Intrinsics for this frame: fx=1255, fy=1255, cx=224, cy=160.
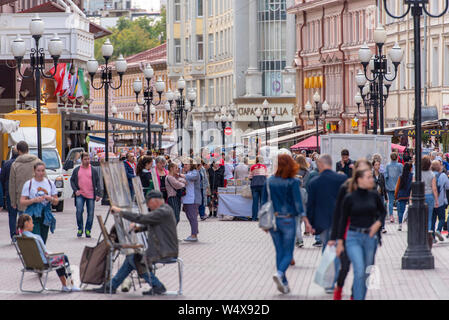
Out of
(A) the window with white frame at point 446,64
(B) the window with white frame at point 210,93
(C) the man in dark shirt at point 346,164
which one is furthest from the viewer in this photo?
(B) the window with white frame at point 210,93

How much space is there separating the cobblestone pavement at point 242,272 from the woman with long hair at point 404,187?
0.62m

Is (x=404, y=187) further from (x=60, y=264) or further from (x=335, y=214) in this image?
(x=335, y=214)

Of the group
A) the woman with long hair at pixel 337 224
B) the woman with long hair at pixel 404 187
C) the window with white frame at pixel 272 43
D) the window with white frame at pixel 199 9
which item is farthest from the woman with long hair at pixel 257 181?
the window with white frame at pixel 199 9

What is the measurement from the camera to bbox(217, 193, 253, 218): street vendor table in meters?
31.7

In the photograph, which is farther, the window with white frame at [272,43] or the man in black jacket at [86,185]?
the window with white frame at [272,43]

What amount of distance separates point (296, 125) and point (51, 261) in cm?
6967

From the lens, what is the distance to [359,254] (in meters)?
13.0

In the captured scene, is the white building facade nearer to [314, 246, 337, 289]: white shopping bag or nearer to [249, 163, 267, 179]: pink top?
[249, 163, 267, 179]: pink top

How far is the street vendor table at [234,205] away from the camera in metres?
31.7

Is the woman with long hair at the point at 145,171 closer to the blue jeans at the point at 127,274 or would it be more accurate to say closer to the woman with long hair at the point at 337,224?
the blue jeans at the point at 127,274

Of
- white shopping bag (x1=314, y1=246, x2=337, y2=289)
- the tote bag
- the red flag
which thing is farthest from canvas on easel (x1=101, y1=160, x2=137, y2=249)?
the red flag

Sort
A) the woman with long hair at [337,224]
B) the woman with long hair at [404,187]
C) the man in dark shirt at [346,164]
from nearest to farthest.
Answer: the woman with long hair at [337,224]
the woman with long hair at [404,187]
the man in dark shirt at [346,164]
